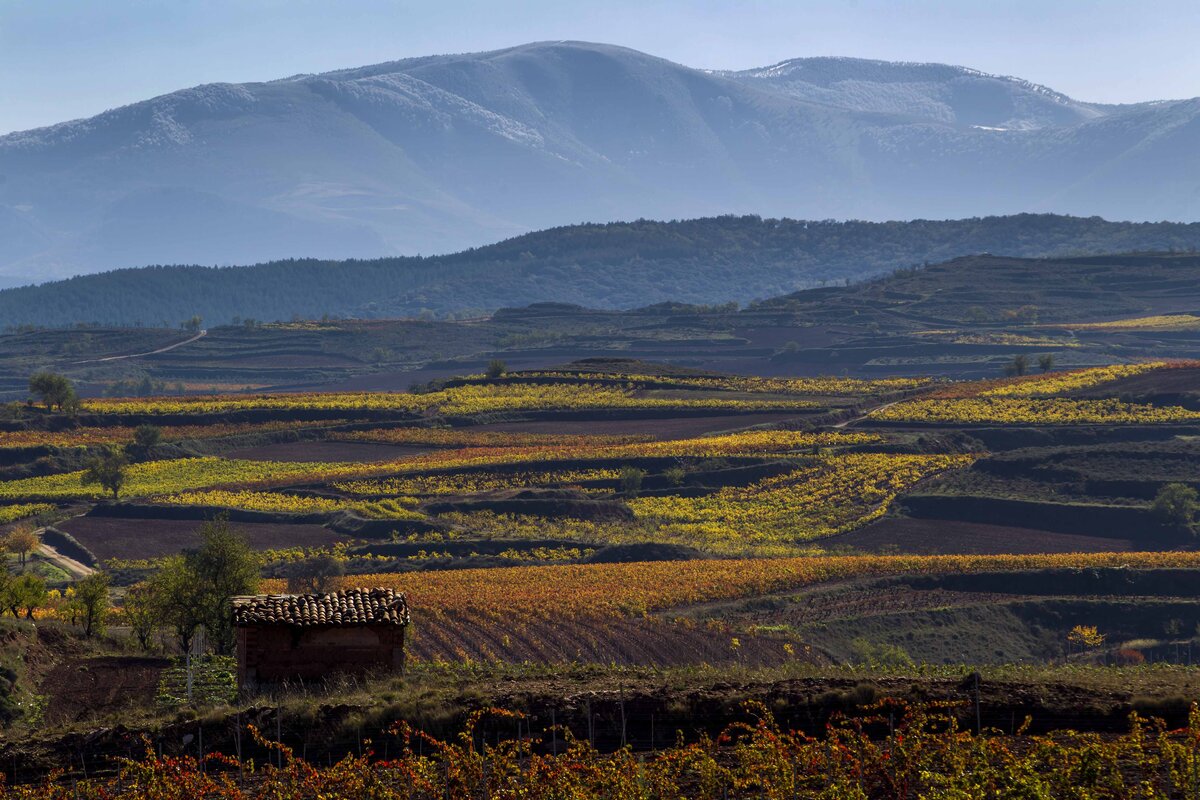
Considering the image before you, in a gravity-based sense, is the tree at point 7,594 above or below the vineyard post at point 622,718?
below

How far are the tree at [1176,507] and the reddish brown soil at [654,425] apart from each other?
43825 millimetres

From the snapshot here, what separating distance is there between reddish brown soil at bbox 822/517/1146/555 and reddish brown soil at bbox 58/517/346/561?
1094 inches

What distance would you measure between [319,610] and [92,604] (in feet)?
51.2

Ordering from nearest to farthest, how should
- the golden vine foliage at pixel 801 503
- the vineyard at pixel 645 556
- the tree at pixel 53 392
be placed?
1. the vineyard at pixel 645 556
2. the golden vine foliage at pixel 801 503
3. the tree at pixel 53 392

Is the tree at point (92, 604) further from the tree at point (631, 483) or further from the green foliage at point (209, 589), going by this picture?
the tree at point (631, 483)

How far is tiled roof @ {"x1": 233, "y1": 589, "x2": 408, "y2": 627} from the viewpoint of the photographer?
3447cm

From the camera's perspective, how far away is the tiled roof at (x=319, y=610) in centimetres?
3447

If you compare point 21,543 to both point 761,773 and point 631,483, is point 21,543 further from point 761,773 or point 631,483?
point 761,773

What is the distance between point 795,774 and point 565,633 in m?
30.9

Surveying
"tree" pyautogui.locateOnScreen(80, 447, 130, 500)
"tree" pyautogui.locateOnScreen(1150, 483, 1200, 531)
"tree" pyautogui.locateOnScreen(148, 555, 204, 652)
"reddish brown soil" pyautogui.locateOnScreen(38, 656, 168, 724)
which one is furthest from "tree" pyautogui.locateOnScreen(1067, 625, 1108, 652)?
"tree" pyautogui.locateOnScreen(80, 447, 130, 500)

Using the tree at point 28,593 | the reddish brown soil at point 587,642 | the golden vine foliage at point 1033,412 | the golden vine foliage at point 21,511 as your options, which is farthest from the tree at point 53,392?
the tree at point 28,593

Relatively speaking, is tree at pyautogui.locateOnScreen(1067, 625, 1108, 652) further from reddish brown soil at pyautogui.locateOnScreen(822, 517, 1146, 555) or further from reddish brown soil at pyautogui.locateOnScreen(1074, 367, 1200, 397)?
reddish brown soil at pyautogui.locateOnScreen(1074, 367, 1200, 397)

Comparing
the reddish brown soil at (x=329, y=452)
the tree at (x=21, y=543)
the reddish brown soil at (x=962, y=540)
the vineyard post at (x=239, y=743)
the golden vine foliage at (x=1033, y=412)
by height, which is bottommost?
the reddish brown soil at (x=962, y=540)

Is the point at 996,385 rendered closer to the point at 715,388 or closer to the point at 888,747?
the point at 715,388
